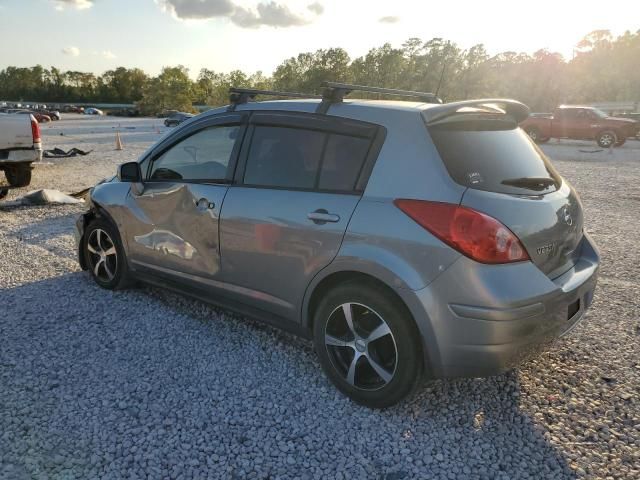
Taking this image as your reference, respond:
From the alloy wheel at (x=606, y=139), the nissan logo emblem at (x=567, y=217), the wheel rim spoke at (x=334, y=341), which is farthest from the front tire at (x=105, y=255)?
the alloy wheel at (x=606, y=139)

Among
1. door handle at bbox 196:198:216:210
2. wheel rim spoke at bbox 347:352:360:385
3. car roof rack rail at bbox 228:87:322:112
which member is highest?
car roof rack rail at bbox 228:87:322:112

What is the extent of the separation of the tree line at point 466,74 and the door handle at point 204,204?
157 ft

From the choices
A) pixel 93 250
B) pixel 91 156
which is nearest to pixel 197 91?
pixel 91 156

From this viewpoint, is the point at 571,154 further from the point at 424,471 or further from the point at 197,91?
the point at 197,91

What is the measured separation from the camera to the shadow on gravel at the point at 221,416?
2420mm

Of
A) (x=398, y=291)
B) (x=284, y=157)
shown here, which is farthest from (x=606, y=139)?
(x=398, y=291)

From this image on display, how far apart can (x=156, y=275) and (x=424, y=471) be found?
107 inches

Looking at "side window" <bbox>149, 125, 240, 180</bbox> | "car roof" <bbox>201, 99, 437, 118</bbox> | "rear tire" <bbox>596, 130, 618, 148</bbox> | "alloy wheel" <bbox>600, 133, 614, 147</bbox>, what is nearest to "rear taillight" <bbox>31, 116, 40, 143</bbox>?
"side window" <bbox>149, 125, 240, 180</bbox>

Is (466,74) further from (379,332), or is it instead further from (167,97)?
(379,332)

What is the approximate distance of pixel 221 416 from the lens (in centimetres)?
280

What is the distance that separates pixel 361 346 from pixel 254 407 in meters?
0.73

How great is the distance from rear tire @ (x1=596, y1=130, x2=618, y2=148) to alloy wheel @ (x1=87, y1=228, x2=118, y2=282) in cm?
2220

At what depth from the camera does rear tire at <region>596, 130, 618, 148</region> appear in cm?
2124

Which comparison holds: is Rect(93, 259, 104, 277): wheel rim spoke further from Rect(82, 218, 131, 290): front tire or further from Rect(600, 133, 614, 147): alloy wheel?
Rect(600, 133, 614, 147): alloy wheel
